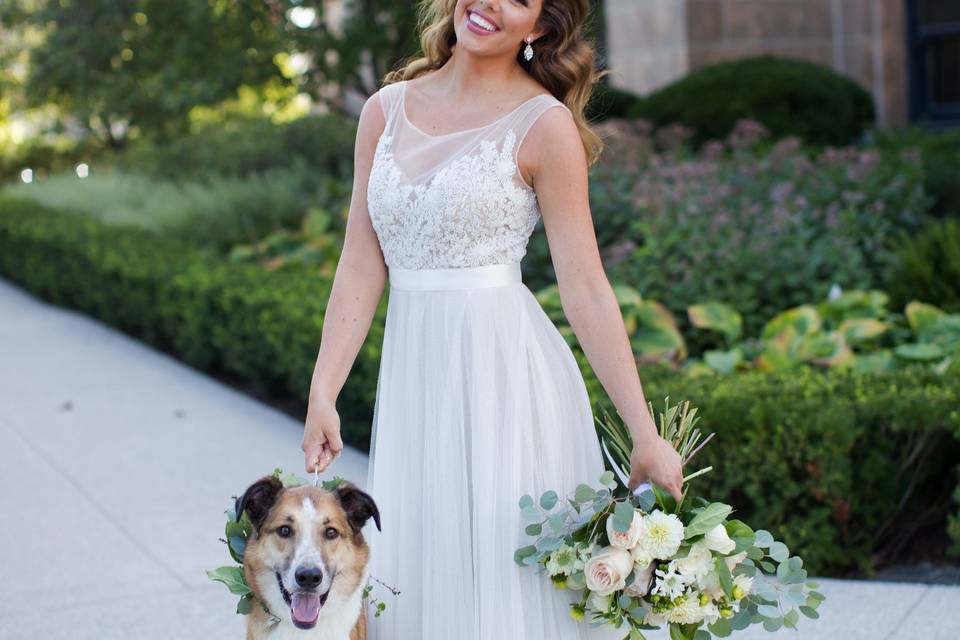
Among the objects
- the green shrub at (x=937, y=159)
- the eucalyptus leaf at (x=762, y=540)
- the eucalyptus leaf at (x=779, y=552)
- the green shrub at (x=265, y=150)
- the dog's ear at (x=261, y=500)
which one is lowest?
the green shrub at (x=265, y=150)

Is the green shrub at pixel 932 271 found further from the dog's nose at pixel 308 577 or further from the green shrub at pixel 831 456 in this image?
the dog's nose at pixel 308 577

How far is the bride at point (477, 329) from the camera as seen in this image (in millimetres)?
2865

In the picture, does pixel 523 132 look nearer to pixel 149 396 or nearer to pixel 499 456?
pixel 499 456

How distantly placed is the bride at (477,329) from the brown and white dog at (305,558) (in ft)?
0.65

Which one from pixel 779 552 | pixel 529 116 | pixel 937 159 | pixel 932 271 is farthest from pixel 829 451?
pixel 937 159

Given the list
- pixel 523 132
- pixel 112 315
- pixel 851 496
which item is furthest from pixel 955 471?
pixel 112 315

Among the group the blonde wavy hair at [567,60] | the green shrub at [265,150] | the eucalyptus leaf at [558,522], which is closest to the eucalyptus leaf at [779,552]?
the eucalyptus leaf at [558,522]

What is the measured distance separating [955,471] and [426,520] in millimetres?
2806

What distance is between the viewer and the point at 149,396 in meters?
8.09

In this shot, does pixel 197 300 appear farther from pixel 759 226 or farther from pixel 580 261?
pixel 580 261

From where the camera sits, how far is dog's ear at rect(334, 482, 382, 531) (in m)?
2.71

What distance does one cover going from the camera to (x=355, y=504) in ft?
8.97

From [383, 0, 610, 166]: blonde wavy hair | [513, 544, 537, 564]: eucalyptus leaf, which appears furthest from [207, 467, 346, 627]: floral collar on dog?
[383, 0, 610, 166]: blonde wavy hair

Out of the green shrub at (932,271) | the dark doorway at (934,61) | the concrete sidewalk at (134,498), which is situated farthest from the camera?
the dark doorway at (934,61)
